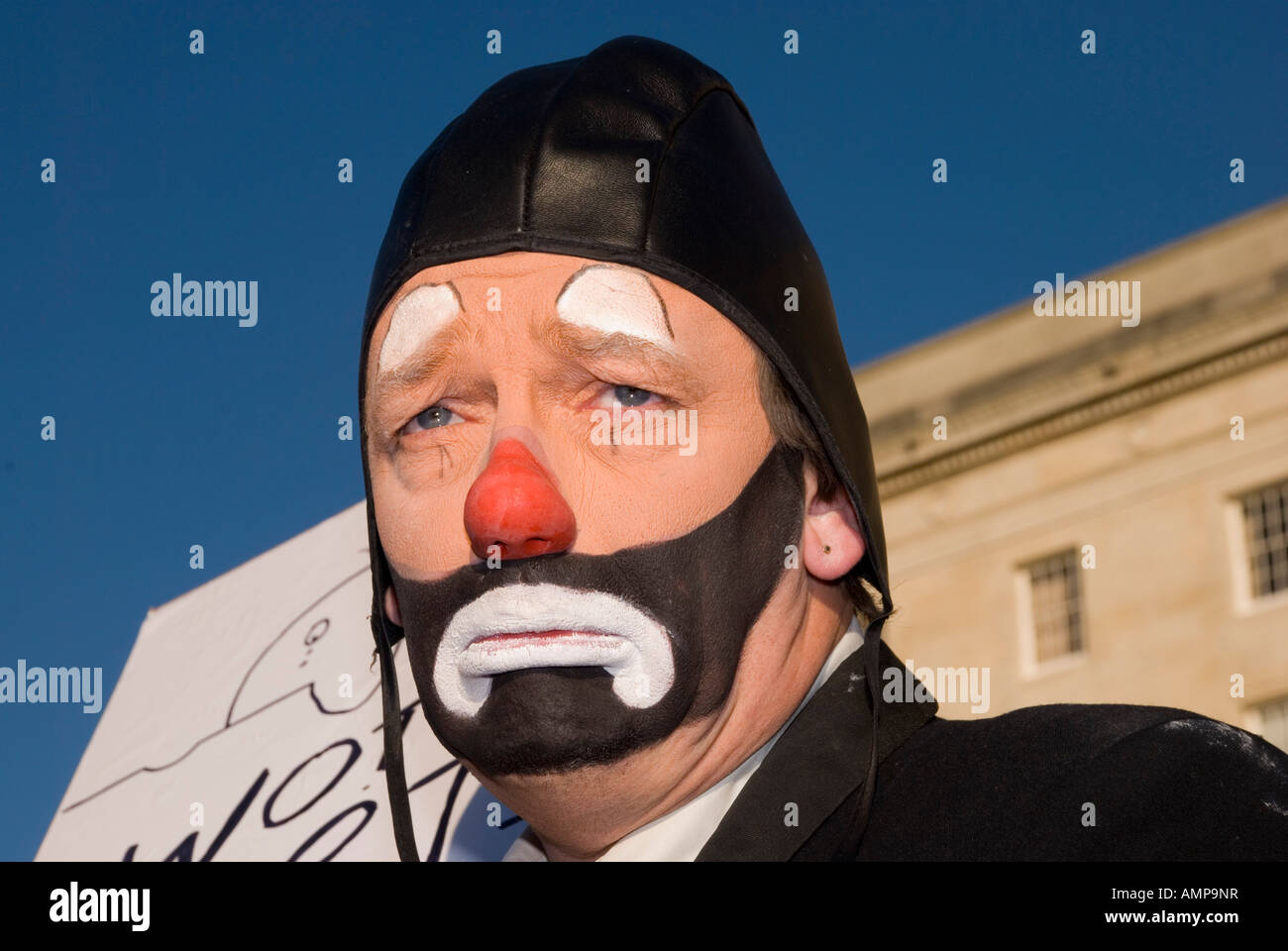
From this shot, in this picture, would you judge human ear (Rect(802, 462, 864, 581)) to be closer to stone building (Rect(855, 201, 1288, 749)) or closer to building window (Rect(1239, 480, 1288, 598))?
stone building (Rect(855, 201, 1288, 749))

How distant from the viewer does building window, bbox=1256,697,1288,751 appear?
2255 cm

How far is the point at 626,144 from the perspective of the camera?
3.87 metres

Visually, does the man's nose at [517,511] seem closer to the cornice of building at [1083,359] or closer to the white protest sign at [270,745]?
the white protest sign at [270,745]

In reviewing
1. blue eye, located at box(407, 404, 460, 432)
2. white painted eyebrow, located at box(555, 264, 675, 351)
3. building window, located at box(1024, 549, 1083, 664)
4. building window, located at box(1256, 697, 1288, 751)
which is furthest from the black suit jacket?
building window, located at box(1024, 549, 1083, 664)

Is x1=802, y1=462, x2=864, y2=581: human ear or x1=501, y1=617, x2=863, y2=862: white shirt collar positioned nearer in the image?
x1=501, y1=617, x2=863, y2=862: white shirt collar

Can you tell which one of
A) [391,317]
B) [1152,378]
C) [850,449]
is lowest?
[850,449]

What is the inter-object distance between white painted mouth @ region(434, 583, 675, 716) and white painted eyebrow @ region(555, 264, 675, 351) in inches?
18.6

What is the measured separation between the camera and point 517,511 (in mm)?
3453

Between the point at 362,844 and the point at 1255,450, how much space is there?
→ 793 inches

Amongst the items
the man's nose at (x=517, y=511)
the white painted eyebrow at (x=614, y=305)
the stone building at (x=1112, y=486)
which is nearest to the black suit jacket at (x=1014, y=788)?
the man's nose at (x=517, y=511)

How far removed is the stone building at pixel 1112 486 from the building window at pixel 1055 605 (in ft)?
0.09
